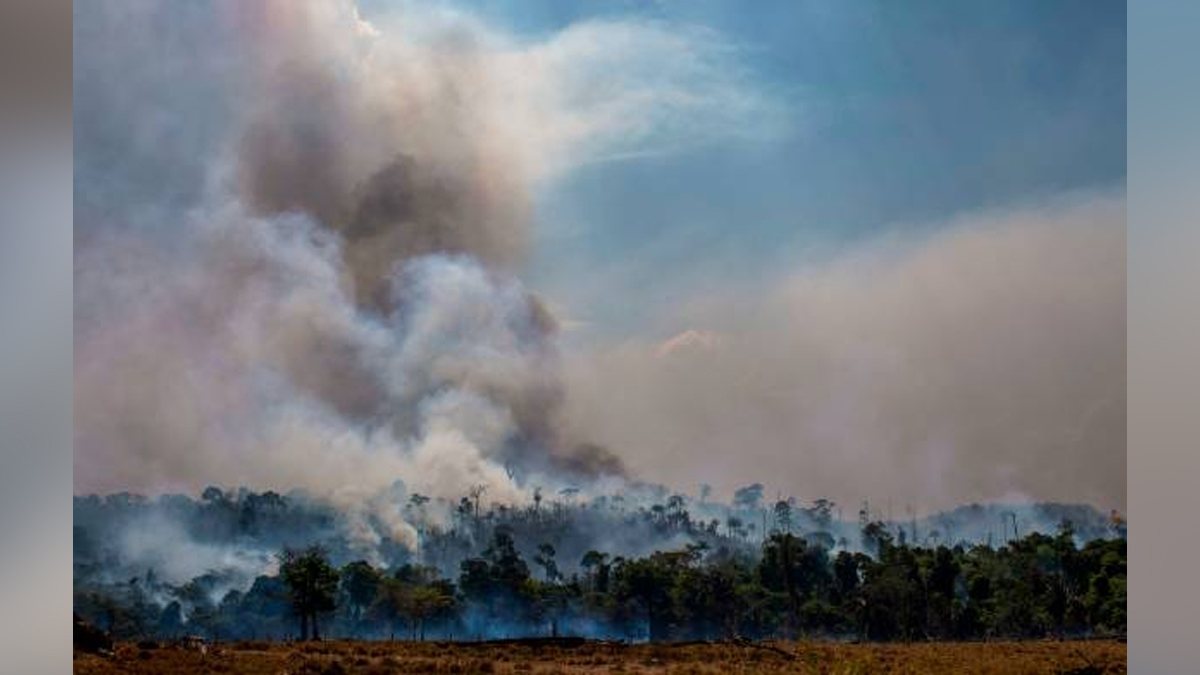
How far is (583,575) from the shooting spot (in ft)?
20.0

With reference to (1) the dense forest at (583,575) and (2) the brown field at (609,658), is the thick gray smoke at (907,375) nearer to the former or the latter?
(1) the dense forest at (583,575)

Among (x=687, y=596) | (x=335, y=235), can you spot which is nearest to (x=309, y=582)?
(x=335, y=235)

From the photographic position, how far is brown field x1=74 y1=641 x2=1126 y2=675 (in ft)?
18.8

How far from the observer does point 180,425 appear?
5789 mm

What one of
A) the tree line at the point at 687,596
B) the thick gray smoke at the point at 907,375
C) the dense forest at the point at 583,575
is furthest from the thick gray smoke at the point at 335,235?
the thick gray smoke at the point at 907,375

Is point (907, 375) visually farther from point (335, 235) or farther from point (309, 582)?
point (309, 582)

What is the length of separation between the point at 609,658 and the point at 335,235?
6.93ft

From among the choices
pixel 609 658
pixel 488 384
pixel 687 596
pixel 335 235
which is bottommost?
pixel 609 658

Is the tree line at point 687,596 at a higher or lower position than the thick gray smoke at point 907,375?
lower

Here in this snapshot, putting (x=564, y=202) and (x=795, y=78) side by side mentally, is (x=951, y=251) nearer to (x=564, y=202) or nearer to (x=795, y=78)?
(x=795, y=78)

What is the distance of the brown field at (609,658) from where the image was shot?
5.72m

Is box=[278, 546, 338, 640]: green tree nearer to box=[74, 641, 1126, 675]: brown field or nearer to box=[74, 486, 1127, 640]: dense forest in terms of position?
box=[74, 486, 1127, 640]: dense forest

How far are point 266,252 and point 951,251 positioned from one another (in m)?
2.96

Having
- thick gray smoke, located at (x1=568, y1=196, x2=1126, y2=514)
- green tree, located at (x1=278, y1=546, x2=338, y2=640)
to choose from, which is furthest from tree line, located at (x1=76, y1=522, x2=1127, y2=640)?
thick gray smoke, located at (x1=568, y1=196, x2=1126, y2=514)
